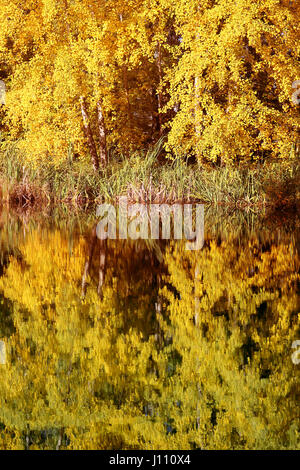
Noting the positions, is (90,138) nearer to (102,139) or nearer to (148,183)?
(102,139)

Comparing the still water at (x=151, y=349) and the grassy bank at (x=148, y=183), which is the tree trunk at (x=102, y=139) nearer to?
the grassy bank at (x=148, y=183)

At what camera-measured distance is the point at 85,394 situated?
216 inches

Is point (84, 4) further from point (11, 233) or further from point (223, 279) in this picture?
point (223, 279)

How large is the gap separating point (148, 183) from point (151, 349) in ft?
38.8

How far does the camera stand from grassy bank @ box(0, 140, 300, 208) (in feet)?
56.9

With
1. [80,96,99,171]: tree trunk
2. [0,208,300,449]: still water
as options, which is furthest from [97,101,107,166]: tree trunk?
[0,208,300,449]: still water

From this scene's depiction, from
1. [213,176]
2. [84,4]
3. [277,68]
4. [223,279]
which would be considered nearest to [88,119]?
[84,4]

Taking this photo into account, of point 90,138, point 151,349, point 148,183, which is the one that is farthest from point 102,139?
point 151,349

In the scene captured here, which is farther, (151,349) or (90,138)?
(90,138)

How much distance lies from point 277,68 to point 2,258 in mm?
8988

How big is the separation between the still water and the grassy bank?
5.55 meters

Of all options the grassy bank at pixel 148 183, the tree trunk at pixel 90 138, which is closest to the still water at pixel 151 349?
the grassy bank at pixel 148 183

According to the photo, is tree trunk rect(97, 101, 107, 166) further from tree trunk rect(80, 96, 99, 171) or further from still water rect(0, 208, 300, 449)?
still water rect(0, 208, 300, 449)

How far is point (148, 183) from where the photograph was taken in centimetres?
1805
